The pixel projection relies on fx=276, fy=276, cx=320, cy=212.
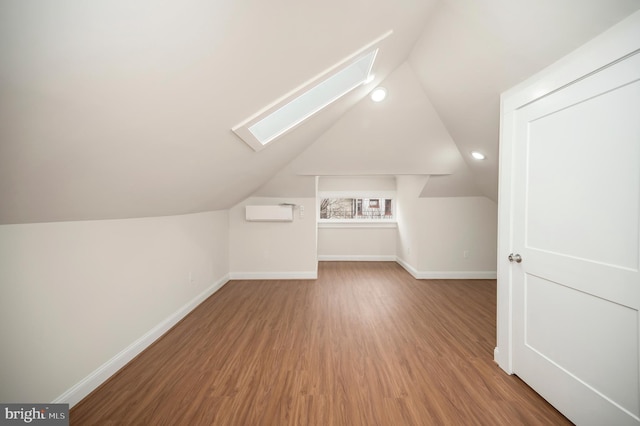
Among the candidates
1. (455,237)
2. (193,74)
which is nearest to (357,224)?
(455,237)

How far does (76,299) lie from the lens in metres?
1.81

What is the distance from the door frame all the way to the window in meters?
4.46

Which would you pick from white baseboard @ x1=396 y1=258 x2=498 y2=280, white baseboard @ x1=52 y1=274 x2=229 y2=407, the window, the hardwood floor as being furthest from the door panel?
the window

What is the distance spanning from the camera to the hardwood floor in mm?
1676

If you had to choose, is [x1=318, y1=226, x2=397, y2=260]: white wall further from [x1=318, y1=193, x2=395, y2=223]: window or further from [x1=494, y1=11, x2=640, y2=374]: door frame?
[x1=494, y1=11, x2=640, y2=374]: door frame

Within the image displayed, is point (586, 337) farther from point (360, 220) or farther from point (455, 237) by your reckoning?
point (360, 220)

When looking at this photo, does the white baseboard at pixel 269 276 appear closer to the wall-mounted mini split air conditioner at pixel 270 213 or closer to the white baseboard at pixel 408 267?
the wall-mounted mini split air conditioner at pixel 270 213

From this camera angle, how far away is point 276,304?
3.61 m

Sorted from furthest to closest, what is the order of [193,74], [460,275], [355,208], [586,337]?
[355,208] → [460,275] → [586,337] → [193,74]

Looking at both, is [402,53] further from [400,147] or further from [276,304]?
[276,304]

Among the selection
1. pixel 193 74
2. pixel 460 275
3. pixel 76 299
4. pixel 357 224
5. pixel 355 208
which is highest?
pixel 193 74

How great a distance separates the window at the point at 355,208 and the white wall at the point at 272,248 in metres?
1.93

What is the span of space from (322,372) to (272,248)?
2.93 meters

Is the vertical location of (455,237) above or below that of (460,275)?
above
